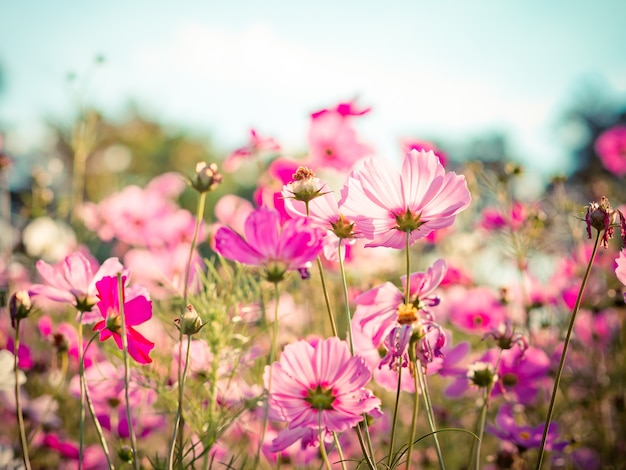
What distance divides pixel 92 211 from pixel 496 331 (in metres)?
1.19

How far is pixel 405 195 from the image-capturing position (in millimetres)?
492

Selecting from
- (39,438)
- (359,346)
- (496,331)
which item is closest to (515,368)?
(496,331)

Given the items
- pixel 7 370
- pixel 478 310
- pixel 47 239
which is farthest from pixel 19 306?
pixel 47 239

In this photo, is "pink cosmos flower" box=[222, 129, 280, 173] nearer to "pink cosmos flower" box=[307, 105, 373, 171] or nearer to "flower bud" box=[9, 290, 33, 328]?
"pink cosmos flower" box=[307, 105, 373, 171]

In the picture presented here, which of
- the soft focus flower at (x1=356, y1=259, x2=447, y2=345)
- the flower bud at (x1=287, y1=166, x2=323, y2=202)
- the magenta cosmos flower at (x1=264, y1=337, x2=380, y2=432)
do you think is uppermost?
the flower bud at (x1=287, y1=166, x2=323, y2=202)

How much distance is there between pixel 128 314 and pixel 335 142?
20.9 inches

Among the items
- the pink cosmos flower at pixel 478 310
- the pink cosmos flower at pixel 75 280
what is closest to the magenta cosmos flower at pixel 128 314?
the pink cosmos flower at pixel 75 280

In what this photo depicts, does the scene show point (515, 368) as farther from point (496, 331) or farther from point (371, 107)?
point (371, 107)

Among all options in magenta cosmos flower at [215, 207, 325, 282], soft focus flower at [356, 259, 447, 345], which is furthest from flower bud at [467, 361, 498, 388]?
magenta cosmos flower at [215, 207, 325, 282]

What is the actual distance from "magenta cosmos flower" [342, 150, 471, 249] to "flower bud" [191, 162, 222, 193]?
12cm

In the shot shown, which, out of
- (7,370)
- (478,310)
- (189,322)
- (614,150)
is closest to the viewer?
(189,322)

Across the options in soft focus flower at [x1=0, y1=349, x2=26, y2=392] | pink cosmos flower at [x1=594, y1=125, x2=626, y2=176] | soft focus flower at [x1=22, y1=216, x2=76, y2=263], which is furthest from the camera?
pink cosmos flower at [x1=594, y1=125, x2=626, y2=176]

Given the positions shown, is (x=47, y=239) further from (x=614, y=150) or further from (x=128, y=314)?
(x=614, y=150)

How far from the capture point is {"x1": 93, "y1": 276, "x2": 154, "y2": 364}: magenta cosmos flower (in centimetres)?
49
